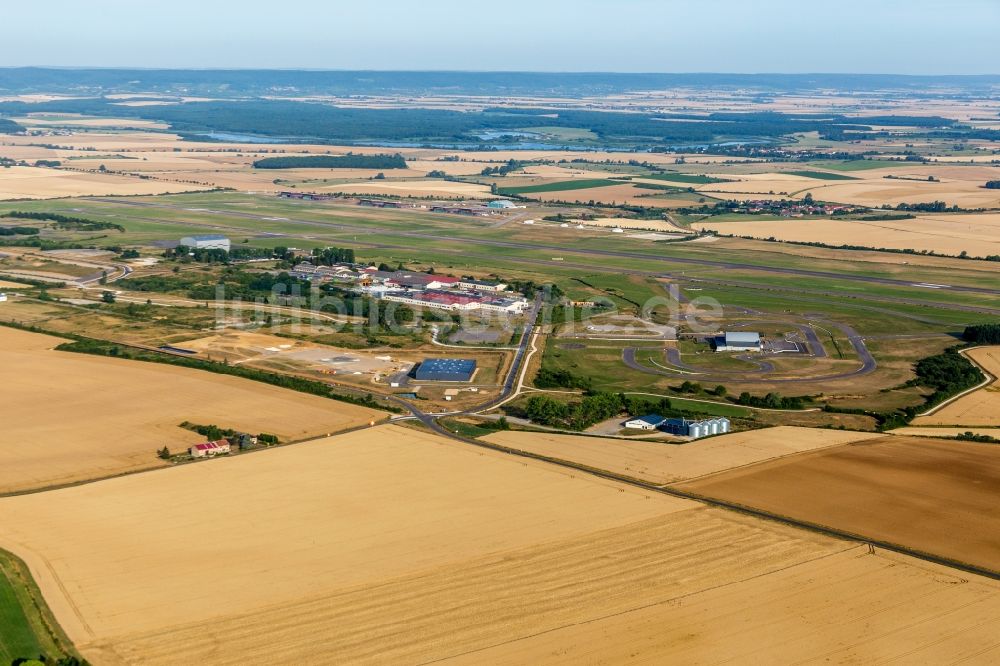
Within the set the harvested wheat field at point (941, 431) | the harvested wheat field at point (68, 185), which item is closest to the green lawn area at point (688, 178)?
the harvested wheat field at point (68, 185)

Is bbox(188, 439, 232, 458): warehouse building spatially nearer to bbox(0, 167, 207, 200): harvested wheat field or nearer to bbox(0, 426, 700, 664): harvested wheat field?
bbox(0, 426, 700, 664): harvested wheat field

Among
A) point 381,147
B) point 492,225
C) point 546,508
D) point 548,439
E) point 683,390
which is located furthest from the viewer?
point 381,147

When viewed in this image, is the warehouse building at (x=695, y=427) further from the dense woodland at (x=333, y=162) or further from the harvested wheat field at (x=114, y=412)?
the dense woodland at (x=333, y=162)

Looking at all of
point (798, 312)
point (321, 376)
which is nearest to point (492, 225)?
point (798, 312)

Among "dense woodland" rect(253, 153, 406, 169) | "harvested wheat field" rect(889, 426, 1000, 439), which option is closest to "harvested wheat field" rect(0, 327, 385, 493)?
"harvested wheat field" rect(889, 426, 1000, 439)

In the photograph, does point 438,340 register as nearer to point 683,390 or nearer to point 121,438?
point 683,390

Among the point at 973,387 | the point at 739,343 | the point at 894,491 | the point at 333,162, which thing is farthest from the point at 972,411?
the point at 333,162

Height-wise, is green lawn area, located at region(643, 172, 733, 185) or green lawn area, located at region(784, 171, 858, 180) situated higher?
green lawn area, located at region(784, 171, 858, 180)
